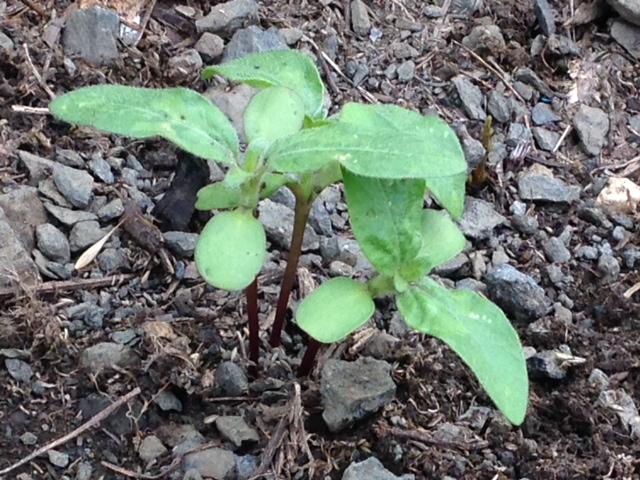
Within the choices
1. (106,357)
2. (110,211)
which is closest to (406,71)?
(110,211)

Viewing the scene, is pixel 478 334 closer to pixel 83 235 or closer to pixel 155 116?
pixel 155 116

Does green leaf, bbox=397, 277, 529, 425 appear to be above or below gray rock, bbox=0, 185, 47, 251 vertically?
above

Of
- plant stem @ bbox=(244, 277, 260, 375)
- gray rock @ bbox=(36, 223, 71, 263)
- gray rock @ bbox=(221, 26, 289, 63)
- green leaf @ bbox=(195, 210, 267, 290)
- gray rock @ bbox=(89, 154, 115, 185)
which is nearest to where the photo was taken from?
green leaf @ bbox=(195, 210, 267, 290)

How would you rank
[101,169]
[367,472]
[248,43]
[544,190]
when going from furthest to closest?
[248,43]
[544,190]
[101,169]
[367,472]

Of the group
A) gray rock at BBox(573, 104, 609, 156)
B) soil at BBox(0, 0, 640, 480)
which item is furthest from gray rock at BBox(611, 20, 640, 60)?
soil at BBox(0, 0, 640, 480)

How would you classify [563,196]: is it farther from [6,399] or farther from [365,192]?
[6,399]

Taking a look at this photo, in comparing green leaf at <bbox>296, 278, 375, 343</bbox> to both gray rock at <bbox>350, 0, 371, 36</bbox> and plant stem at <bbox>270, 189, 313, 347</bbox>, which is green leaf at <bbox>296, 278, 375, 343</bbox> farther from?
gray rock at <bbox>350, 0, 371, 36</bbox>
